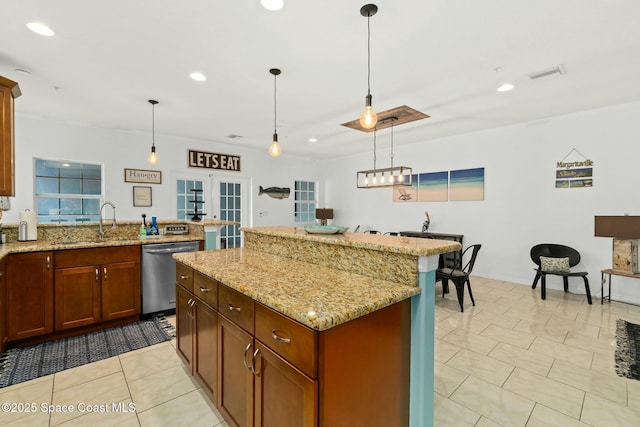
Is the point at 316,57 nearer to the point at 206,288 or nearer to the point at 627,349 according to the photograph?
the point at 206,288

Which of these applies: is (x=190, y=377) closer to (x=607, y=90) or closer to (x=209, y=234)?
(x=209, y=234)

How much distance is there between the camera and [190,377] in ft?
7.48

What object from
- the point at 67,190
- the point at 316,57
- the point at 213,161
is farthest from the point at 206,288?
the point at 213,161

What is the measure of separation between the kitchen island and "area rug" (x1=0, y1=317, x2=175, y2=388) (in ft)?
4.20

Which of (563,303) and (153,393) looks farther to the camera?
(563,303)

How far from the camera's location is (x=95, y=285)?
9.82 ft

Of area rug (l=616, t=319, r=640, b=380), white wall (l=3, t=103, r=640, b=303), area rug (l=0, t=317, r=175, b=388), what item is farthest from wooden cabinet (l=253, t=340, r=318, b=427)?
white wall (l=3, t=103, r=640, b=303)

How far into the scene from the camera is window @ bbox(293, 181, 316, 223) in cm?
823

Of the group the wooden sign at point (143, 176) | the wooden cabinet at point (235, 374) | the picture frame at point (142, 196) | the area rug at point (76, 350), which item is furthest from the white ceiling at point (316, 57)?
the area rug at point (76, 350)

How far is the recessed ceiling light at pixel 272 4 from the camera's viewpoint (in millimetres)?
2020

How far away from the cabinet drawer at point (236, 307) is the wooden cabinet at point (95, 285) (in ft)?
6.73

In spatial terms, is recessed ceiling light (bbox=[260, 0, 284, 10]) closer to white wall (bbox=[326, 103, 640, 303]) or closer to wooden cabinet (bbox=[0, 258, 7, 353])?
wooden cabinet (bbox=[0, 258, 7, 353])

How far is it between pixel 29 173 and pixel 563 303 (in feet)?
26.5

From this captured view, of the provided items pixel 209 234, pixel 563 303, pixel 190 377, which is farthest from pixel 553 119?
pixel 190 377
